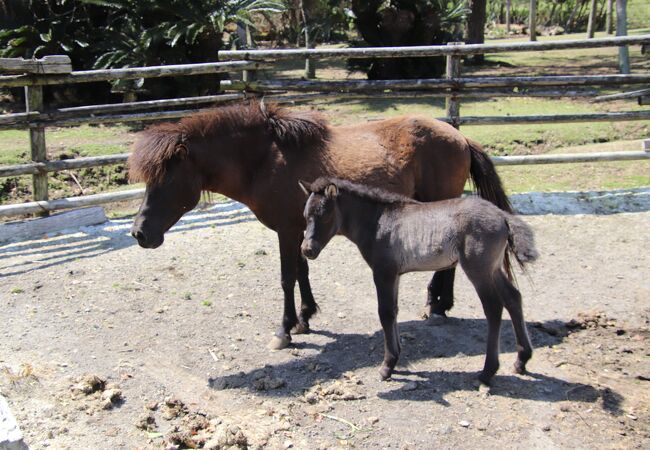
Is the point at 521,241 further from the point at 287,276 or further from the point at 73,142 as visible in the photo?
the point at 73,142

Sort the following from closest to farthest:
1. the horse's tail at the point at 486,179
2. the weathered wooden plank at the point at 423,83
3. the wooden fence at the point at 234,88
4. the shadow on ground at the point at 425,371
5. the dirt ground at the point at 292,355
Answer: the dirt ground at the point at 292,355
the shadow on ground at the point at 425,371
the horse's tail at the point at 486,179
the wooden fence at the point at 234,88
the weathered wooden plank at the point at 423,83

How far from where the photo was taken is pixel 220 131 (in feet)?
17.5

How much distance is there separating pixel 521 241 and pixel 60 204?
576cm

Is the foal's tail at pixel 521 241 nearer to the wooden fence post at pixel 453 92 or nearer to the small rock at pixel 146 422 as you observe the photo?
the small rock at pixel 146 422

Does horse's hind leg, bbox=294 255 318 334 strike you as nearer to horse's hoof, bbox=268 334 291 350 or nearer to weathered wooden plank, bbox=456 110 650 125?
horse's hoof, bbox=268 334 291 350

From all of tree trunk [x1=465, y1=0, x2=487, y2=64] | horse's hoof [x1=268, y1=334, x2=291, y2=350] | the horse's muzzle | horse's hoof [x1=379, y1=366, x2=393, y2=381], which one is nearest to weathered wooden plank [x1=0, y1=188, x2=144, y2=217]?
the horse's muzzle

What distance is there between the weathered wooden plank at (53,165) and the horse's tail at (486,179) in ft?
15.2

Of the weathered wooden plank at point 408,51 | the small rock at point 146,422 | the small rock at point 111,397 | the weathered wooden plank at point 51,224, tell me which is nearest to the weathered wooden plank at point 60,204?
the weathered wooden plank at point 51,224

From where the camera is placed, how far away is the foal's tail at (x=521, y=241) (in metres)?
4.43

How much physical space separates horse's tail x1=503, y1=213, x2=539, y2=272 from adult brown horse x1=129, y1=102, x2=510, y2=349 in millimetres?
1230

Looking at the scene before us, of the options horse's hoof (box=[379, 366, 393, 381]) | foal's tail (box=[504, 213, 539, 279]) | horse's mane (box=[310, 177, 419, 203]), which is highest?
horse's mane (box=[310, 177, 419, 203])

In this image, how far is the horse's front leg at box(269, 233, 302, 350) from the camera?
5328 millimetres

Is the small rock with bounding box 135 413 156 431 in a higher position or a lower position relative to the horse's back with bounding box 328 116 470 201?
lower

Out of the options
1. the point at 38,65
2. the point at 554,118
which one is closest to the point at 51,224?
the point at 38,65
